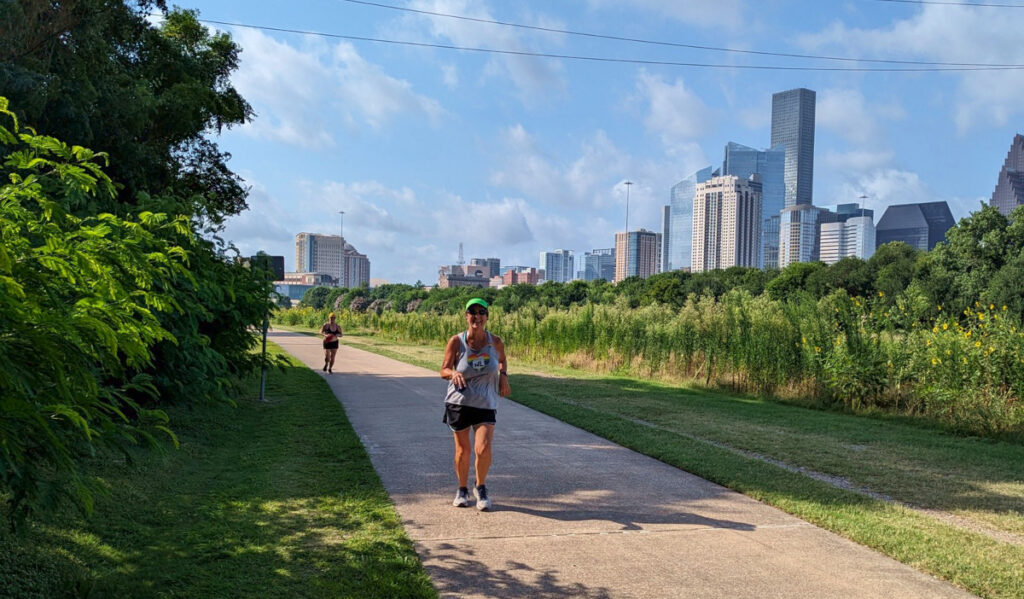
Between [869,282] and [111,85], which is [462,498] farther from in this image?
[869,282]

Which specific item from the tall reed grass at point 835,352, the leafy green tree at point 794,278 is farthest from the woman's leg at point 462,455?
the leafy green tree at point 794,278

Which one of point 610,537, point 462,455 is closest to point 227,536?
point 462,455

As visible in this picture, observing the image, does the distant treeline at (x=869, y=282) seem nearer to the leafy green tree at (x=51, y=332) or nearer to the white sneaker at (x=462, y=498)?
the white sneaker at (x=462, y=498)

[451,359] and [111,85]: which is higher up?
[111,85]

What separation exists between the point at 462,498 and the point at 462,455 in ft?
1.19

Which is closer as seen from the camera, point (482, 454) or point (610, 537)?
point (610, 537)

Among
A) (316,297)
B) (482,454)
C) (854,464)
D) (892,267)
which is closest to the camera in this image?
(482,454)

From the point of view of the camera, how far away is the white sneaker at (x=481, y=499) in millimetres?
6204

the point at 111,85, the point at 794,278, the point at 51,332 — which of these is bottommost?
the point at 51,332

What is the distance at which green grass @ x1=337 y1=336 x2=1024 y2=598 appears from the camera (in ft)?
17.5

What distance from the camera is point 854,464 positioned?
850 centimetres

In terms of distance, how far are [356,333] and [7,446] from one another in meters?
48.9

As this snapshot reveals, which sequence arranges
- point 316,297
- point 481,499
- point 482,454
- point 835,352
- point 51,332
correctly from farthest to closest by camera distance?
point 316,297 < point 835,352 < point 482,454 < point 481,499 < point 51,332

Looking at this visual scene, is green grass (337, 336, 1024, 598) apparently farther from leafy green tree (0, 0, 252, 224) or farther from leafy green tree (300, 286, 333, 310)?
leafy green tree (300, 286, 333, 310)
